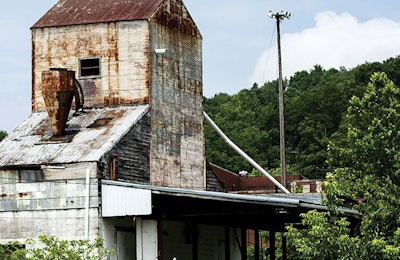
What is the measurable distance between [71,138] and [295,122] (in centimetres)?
7294

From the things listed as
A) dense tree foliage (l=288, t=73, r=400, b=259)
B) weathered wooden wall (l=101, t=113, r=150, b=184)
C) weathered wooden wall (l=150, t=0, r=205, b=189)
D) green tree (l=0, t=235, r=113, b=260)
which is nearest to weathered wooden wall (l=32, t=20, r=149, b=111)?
weathered wooden wall (l=150, t=0, r=205, b=189)

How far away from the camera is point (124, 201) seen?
112 ft

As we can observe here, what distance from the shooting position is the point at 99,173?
1400 inches

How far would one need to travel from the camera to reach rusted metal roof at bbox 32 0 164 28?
41219 millimetres

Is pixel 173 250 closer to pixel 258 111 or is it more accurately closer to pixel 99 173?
pixel 99 173

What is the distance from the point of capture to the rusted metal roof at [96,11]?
41.2m

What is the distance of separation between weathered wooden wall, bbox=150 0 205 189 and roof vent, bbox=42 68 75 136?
318cm

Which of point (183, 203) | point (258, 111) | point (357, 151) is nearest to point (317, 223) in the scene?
point (357, 151)

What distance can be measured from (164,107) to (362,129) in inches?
442

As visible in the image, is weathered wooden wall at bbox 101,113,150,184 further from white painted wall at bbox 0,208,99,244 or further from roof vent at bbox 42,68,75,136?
roof vent at bbox 42,68,75,136

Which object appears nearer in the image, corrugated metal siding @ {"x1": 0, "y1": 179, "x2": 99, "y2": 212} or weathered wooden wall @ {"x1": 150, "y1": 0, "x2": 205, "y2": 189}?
corrugated metal siding @ {"x1": 0, "y1": 179, "x2": 99, "y2": 212}

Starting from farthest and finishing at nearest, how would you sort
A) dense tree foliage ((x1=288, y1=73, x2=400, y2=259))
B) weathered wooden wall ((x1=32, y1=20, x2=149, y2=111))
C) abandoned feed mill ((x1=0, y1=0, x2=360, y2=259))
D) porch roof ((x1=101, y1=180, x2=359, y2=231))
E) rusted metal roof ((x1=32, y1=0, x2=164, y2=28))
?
rusted metal roof ((x1=32, y1=0, x2=164, y2=28)) < weathered wooden wall ((x1=32, y1=20, x2=149, y2=111)) < abandoned feed mill ((x1=0, y1=0, x2=360, y2=259)) < porch roof ((x1=101, y1=180, x2=359, y2=231)) < dense tree foliage ((x1=288, y1=73, x2=400, y2=259))

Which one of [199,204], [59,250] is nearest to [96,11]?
[199,204]

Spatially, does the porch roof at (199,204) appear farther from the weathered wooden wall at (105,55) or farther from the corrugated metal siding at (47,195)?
the weathered wooden wall at (105,55)
